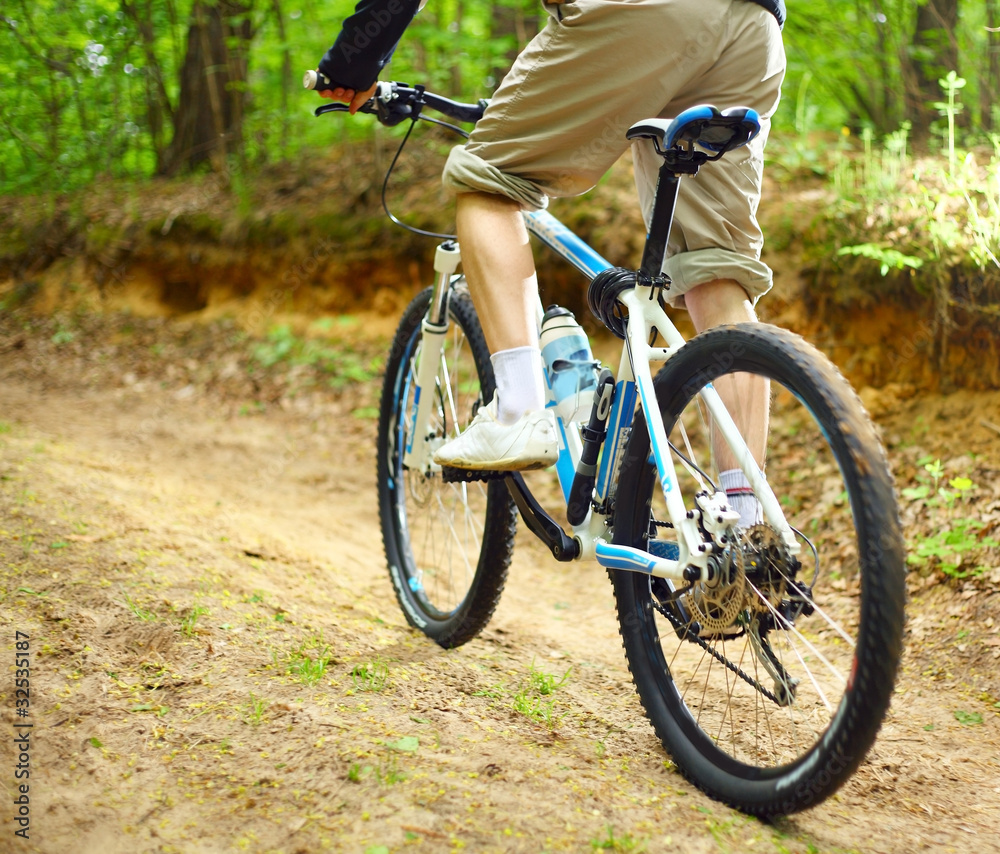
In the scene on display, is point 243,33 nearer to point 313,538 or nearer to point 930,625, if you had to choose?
point 313,538

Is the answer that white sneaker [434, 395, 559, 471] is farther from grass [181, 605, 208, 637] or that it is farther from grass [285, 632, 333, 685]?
grass [181, 605, 208, 637]

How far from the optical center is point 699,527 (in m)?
1.51

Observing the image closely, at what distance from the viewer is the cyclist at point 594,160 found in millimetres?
1638

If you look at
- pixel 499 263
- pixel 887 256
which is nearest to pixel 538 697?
pixel 499 263

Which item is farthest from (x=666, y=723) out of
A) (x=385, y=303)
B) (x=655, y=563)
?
(x=385, y=303)

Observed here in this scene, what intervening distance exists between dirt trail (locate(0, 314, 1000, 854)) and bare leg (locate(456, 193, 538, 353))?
94 centimetres

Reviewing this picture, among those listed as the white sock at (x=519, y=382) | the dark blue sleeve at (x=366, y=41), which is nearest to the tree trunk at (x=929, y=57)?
the dark blue sleeve at (x=366, y=41)

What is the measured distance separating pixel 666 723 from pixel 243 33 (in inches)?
323

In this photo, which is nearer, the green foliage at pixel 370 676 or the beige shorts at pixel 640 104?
the beige shorts at pixel 640 104

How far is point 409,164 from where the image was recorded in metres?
6.69

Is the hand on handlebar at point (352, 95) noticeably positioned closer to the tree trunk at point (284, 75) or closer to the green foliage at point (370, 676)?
the green foliage at point (370, 676)

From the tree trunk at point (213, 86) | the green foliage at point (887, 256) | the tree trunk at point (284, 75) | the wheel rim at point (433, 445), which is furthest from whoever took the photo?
the tree trunk at point (213, 86)

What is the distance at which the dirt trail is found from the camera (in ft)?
4.41

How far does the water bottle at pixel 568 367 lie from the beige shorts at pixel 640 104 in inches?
10.7
